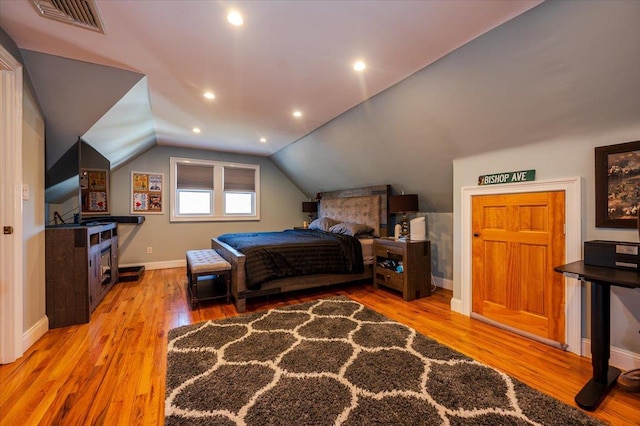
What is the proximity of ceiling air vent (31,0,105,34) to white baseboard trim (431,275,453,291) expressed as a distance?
451 centimetres

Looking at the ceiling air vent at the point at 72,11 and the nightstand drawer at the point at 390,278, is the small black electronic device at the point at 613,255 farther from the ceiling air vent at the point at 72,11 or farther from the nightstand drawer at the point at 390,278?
the ceiling air vent at the point at 72,11

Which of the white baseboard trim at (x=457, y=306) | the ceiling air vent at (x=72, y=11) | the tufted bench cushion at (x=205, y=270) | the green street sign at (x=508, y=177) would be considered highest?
the ceiling air vent at (x=72, y=11)

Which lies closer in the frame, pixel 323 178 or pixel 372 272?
pixel 372 272

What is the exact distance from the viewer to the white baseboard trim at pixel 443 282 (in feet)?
12.3

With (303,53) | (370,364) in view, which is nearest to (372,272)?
(370,364)

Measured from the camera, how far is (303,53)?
219 centimetres

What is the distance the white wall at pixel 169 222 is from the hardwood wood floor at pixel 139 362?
188cm

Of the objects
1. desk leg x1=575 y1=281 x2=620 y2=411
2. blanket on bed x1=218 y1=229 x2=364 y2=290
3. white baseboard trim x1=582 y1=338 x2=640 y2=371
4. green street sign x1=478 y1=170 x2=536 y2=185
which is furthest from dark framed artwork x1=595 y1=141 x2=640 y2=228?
blanket on bed x1=218 y1=229 x2=364 y2=290

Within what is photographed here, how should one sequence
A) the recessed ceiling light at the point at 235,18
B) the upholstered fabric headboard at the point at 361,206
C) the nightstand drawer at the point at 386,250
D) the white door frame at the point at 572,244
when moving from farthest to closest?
the upholstered fabric headboard at the point at 361,206, the nightstand drawer at the point at 386,250, the white door frame at the point at 572,244, the recessed ceiling light at the point at 235,18

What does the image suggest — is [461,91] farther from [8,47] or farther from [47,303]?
[47,303]

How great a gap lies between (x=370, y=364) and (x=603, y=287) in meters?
1.55

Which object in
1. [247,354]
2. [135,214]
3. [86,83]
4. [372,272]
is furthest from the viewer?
[135,214]

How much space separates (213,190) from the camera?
18.7 feet

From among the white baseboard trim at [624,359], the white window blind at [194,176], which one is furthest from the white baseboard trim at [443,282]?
the white window blind at [194,176]
